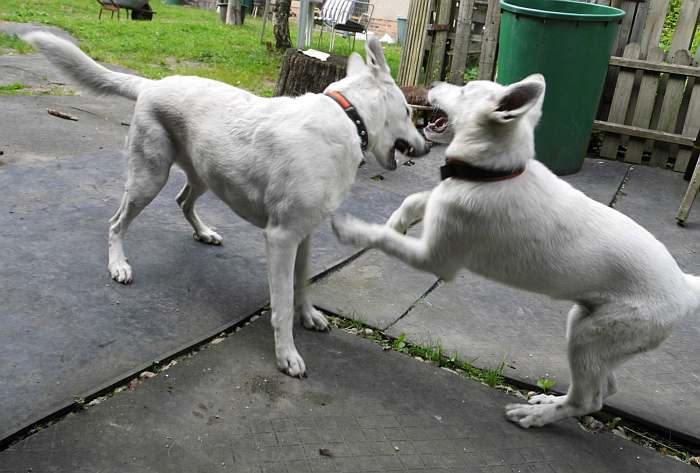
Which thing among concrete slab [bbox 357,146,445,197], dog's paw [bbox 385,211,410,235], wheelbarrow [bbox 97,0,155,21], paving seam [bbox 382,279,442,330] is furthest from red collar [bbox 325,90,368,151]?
wheelbarrow [bbox 97,0,155,21]

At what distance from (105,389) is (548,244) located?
221cm

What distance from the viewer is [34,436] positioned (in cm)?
279

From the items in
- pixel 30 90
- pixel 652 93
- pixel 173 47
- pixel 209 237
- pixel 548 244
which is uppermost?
pixel 652 93

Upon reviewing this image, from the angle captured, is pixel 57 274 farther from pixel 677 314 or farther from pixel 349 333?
pixel 677 314

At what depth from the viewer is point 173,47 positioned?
13422 mm

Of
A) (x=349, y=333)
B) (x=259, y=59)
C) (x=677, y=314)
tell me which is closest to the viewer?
(x=677, y=314)

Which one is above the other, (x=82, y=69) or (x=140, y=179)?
(x=82, y=69)

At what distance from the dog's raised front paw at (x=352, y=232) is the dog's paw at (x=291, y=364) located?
2.22 feet

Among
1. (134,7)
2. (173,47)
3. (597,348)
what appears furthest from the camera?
(134,7)

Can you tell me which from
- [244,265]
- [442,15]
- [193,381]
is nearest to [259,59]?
[442,15]

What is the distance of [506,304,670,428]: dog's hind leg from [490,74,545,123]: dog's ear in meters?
1.02

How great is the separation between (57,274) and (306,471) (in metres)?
2.19

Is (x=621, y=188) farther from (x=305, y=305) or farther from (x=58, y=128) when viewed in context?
(x=58, y=128)

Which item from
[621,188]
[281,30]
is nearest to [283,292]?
[621,188]
